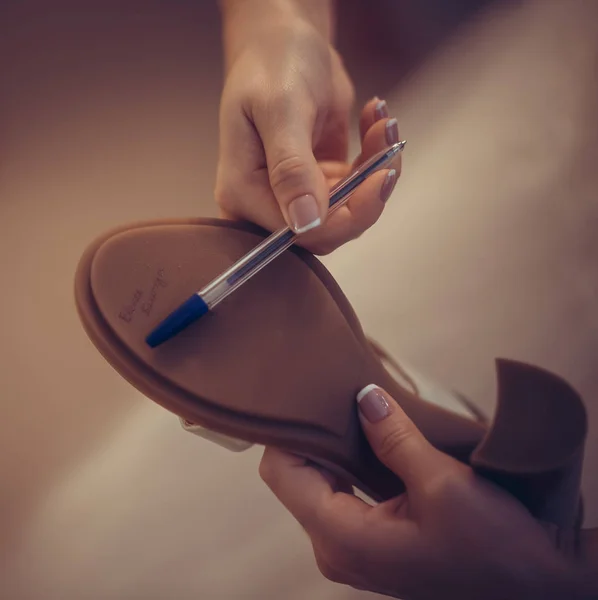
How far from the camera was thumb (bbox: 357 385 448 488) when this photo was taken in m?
0.43

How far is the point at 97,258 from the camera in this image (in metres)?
0.40

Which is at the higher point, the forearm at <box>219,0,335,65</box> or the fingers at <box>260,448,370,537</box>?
the forearm at <box>219,0,335,65</box>

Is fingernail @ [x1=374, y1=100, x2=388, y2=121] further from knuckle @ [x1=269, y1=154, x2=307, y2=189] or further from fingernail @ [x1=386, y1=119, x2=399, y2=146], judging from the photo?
knuckle @ [x1=269, y1=154, x2=307, y2=189]

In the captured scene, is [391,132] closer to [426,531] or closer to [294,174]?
[294,174]

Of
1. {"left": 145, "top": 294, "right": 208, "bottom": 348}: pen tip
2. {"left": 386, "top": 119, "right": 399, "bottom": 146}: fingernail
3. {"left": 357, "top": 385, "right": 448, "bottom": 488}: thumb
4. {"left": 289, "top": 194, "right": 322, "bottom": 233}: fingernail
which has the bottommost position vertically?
{"left": 357, "top": 385, "right": 448, "bottom": 488}: thumb

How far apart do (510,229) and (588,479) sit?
32 cm

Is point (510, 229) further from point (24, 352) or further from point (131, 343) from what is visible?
point (24, 352)

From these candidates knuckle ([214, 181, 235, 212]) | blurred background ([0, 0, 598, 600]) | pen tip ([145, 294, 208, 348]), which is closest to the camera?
pen tip ([145, 294, 208, 348])

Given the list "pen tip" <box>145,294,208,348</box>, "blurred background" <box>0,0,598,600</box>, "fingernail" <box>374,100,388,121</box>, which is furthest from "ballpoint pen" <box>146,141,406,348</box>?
"blurred background" <box>0,0,598,600</box>

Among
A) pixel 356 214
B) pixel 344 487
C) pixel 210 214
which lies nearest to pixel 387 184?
pixel 356 214

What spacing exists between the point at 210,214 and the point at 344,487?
0.50 metres

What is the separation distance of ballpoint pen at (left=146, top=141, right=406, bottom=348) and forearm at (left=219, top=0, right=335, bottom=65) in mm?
168

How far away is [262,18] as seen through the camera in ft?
1.75

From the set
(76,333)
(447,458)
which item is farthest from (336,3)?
(447,458)
